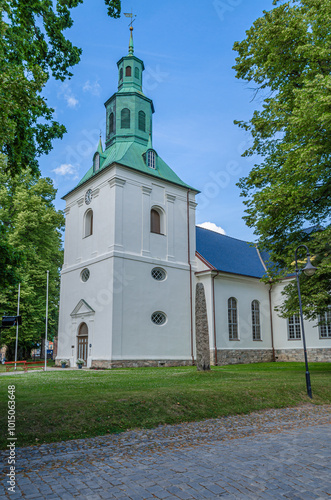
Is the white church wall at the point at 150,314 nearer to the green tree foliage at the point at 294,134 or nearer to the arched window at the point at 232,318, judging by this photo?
the arched window at the point at 232,318

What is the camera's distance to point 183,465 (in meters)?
5.63

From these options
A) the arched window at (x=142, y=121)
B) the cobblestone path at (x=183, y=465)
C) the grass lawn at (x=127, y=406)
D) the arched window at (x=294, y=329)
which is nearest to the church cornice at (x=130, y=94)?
the arched window at (x=142, y=121)

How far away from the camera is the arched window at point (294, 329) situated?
103ft

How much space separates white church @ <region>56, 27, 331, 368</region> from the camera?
81.9 feet

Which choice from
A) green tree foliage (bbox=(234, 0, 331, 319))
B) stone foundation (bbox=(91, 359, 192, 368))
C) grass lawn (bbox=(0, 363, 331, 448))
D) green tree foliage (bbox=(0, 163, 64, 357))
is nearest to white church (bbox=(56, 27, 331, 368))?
stone foundation (bbox=(91, 359, 192, 368))

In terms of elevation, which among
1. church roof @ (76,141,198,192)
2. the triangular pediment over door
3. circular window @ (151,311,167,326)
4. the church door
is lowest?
the church door

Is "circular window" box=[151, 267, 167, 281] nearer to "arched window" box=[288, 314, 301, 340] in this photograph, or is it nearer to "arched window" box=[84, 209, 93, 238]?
"arched window" box=[84, 209, 93, 238]

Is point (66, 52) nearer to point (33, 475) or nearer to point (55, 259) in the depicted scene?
point (33, 475)

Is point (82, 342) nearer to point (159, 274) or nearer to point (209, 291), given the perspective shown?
point (159, 274)

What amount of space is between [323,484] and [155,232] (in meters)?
23.5

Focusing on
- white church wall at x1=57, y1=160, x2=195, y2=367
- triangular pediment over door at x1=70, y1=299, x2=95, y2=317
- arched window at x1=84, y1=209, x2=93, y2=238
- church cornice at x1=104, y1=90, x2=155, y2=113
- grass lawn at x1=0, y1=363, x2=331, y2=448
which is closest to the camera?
grass lawn at x1=0, y1=363, x2=331, y2=448

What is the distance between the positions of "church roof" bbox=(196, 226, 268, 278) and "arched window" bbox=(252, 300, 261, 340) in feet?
7.70

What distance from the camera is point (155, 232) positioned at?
27.9 meters

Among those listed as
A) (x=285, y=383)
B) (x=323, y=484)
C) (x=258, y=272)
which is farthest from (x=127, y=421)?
(x=258, y=272)
